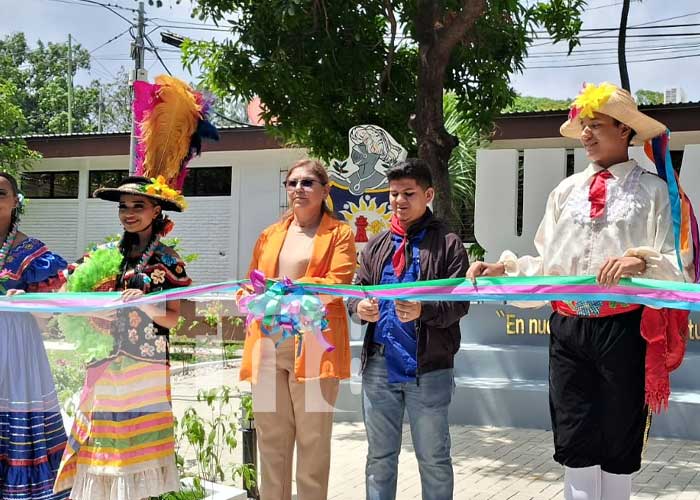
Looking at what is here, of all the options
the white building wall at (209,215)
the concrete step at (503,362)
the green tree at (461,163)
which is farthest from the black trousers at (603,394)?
the white building wall at (209,215)

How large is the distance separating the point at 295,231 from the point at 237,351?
259 inches

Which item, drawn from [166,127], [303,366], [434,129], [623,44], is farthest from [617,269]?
[623,44]

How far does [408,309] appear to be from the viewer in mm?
3211

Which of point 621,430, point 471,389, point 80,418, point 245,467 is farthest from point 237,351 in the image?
point 621,430

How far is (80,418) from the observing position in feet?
11.6

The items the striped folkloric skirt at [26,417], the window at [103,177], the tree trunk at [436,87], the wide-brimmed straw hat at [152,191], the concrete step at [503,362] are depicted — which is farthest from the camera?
the window at [103,177]

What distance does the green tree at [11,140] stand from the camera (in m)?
13.7

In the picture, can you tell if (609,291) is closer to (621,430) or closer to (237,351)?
(621,430)

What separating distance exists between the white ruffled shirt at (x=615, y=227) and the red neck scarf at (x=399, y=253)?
62 cm

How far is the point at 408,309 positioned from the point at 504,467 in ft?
8.99

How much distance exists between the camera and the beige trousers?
3.46m

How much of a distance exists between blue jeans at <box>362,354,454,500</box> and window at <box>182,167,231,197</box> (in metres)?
12.7

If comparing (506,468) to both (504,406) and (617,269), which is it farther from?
(617,269)

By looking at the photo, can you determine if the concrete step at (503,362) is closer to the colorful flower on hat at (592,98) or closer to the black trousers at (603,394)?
the black trousers at (603,394)
